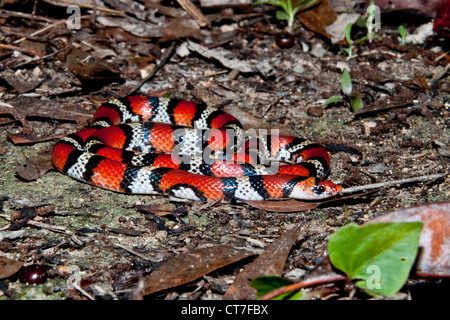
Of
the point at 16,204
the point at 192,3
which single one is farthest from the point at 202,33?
the point at 16,204

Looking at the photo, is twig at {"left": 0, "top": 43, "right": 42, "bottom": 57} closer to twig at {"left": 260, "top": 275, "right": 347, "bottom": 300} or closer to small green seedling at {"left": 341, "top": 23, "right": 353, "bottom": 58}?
small green seedling at {"left": 341, "top": 23, "right": 353, "bottom": 58}

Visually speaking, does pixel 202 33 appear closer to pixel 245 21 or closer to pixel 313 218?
pixel 245 21

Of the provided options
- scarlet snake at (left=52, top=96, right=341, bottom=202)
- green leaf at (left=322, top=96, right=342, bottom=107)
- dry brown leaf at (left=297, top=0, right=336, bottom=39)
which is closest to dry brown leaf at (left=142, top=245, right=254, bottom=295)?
scarlet snake at (left=52, top=96, right=341, bottom=202)

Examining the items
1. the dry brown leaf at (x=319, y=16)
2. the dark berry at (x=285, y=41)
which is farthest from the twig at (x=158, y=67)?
the dry brown leaf at (x=319, y=16)

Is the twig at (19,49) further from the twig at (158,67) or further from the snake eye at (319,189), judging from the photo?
the snake eye at (319,189)

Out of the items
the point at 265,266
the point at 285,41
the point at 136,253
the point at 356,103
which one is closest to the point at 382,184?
the point at 265,266

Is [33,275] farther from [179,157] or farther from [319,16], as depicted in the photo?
[319,16]
